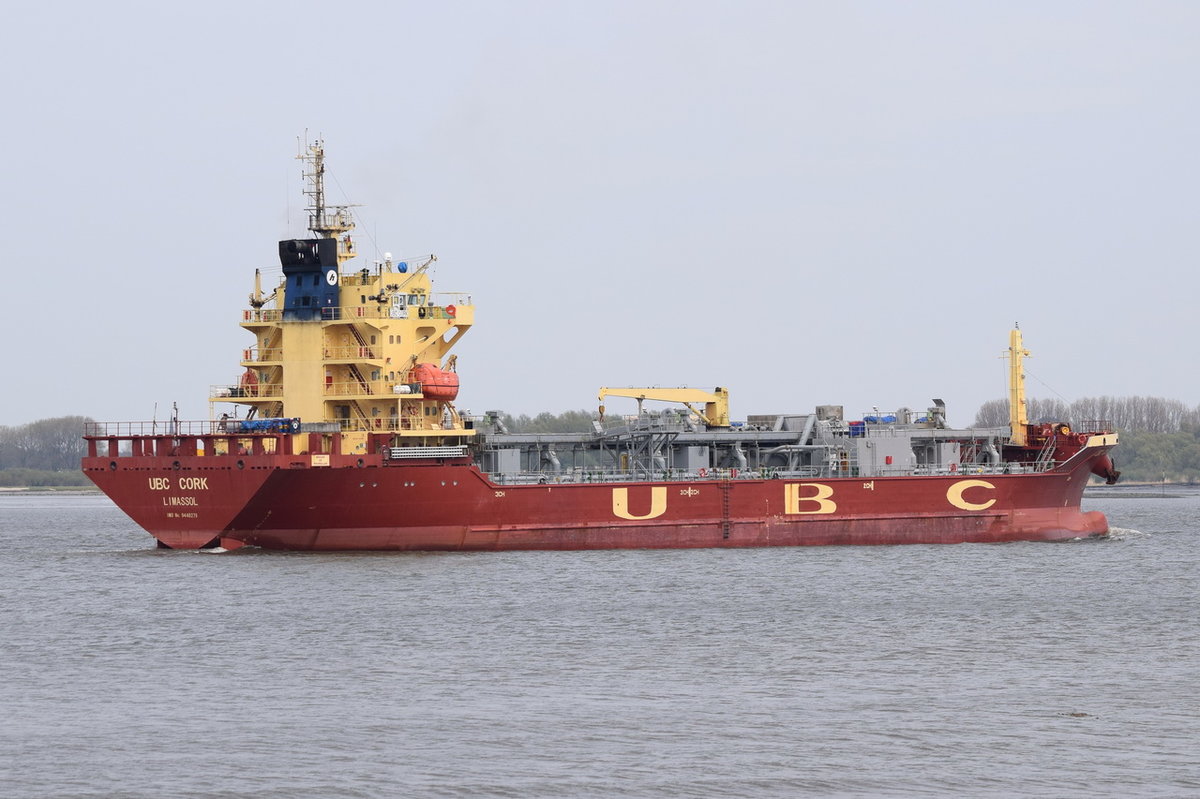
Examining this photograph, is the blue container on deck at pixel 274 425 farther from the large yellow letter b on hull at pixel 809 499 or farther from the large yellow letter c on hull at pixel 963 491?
the large yellow letter c on hull at pixel 963 491

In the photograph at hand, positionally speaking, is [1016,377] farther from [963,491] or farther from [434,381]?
[434,381]

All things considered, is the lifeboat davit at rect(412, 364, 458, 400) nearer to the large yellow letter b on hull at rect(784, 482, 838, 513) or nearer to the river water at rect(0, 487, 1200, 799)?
the river water at rect(0, 487, 1200, 799)

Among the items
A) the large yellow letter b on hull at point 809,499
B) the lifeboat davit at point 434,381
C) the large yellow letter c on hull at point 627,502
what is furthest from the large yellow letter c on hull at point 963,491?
the lifeboat davit at point 434,381

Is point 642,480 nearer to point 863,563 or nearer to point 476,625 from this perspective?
point 863,563

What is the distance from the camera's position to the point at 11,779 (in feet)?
64.0

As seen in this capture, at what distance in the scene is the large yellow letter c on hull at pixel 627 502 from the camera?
46.1 meters

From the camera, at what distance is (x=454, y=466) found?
44.1 m

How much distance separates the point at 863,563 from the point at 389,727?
23721 mm

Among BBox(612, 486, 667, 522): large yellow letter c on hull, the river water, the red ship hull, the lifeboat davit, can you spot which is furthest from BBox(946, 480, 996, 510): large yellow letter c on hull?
the lifeboat davit

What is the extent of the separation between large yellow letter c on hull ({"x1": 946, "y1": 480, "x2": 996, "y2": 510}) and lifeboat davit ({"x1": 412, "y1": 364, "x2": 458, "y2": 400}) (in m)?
15.3

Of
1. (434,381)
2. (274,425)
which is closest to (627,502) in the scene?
(434,381)

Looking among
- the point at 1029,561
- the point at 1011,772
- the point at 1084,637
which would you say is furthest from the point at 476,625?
the point at 1029,561

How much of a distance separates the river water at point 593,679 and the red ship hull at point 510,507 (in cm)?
163

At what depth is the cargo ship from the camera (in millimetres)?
44031
